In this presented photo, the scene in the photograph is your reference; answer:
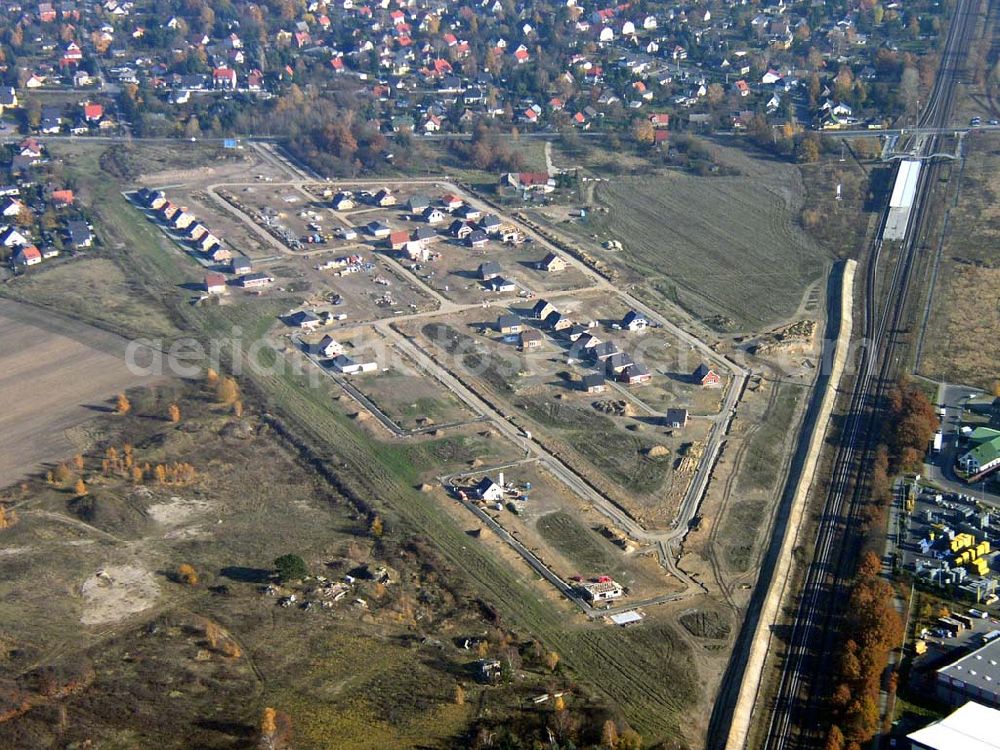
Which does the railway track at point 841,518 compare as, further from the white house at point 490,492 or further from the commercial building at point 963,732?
the white house at point 490,492

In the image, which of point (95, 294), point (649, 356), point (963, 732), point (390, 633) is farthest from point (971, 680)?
point (95, 294)

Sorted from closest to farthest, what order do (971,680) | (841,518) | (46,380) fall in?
(971,680) → (841,518) → (46,380)

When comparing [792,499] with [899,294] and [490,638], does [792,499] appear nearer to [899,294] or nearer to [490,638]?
[490,638]

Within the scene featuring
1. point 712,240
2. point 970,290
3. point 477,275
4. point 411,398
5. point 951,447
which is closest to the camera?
point 951,447

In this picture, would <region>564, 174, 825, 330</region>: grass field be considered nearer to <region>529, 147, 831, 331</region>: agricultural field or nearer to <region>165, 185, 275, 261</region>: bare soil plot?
<region>529, 147, 831, 331</region>: agricultural field

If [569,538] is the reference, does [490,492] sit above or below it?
above

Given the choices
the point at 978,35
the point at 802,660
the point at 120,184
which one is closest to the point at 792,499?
the point at 802,660

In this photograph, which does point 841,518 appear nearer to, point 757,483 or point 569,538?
point 757,483

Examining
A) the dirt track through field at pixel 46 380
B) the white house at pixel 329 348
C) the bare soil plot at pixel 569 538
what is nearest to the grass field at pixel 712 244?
the white house at pixel 329 348
